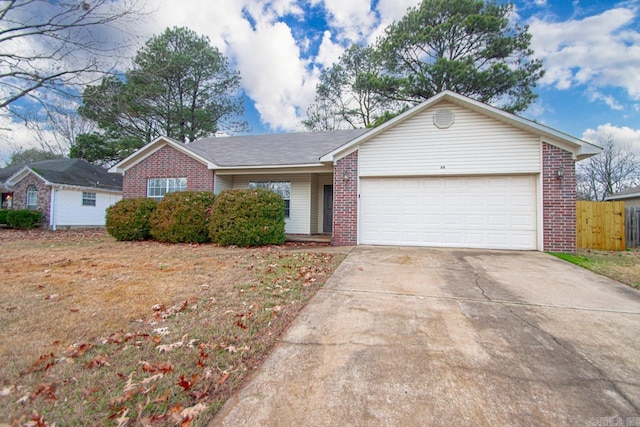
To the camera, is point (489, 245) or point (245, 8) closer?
point (489, 245)

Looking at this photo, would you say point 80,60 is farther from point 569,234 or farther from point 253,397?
point 569,234

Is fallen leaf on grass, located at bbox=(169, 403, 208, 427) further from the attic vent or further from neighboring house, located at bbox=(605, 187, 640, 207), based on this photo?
neighboring house, located at bbox=(605, 187, 640, 207)

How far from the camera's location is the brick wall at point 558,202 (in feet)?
24.6

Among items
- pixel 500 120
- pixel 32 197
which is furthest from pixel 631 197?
pixel 32 197

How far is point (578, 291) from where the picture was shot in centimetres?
434

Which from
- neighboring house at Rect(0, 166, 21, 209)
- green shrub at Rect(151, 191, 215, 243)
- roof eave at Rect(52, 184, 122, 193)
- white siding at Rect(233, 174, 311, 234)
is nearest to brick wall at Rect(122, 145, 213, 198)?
green shrub at Rect(151, 191, 215, 243)

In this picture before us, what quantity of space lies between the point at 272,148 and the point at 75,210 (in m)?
14.4

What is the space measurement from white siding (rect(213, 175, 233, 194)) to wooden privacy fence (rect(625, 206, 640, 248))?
15.4 meters

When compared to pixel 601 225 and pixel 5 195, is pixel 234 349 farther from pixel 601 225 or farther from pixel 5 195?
pixel 5 195

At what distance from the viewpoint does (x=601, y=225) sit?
30.8 feet

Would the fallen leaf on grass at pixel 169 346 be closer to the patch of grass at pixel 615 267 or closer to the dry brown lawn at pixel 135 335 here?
the dry brown lawn at pixel 135 335

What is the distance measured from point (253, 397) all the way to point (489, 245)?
827 cm

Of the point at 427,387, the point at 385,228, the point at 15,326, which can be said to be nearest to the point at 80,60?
the point at 15,326

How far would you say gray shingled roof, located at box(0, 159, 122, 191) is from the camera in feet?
55.2
